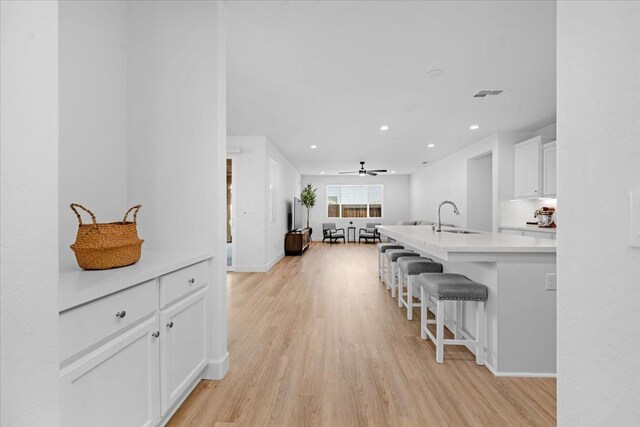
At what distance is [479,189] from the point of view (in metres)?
7.27

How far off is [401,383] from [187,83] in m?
2.56

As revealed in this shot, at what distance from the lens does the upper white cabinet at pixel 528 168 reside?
5.30 metres

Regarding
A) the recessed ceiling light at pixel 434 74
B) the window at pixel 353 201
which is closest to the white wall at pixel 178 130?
the recessed ceiling light at pixel 434 74

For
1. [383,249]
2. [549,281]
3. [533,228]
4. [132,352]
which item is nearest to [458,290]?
[549,281]

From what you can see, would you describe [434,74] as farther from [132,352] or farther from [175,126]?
[132,352]

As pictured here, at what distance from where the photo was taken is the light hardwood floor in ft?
5.56

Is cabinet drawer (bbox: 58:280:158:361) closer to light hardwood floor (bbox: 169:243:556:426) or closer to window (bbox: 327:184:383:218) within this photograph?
light hardwood floor (bbox: 169:243:556:426)

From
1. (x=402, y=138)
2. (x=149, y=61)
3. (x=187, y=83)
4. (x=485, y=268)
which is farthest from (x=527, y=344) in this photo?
(x=402, y=138)

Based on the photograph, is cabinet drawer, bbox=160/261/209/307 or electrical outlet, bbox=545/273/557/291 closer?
cabinet drawer, bbox=160/261/209/307

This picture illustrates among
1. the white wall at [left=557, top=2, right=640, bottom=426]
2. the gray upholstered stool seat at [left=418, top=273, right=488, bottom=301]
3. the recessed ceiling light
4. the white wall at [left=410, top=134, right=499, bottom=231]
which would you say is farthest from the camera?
the white wall at [left=410, top=134, right=499, bottom=231]

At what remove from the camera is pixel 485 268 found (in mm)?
2338

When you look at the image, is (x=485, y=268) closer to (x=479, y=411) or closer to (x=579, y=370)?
(x=479, y=411)

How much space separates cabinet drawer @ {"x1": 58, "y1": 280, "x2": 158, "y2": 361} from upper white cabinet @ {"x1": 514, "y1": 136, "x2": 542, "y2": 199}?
20.3 ft

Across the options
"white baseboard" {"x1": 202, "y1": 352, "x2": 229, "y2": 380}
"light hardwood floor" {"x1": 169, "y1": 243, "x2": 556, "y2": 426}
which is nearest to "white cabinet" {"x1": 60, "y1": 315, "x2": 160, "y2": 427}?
"light hardwood floor" {"x1": 169, "y1": 243, "x2": 556, "y2": 426}
